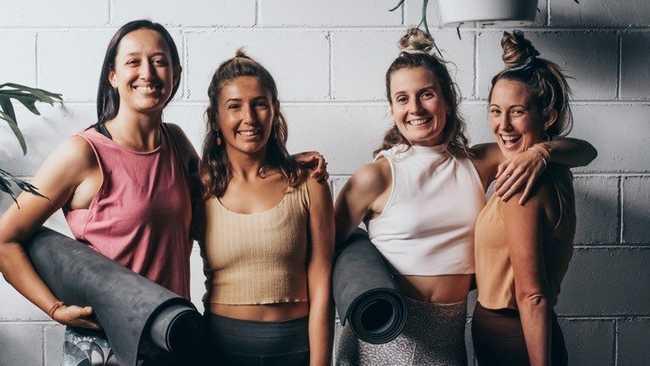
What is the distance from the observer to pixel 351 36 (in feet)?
8.74

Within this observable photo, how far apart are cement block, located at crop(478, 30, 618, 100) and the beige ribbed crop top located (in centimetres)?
73

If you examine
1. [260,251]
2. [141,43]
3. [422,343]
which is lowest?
[422,343]

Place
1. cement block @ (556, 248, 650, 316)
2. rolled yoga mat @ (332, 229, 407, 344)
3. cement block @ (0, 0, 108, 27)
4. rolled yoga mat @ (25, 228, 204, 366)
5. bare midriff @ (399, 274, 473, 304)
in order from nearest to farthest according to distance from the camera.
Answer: rolled yoga mat @ (25, 228, 204, 366)
rolled yoga mat @ (332, 229, 407, 344)
bare midriff @ (399, 274, 473, 304)
cement block @ (0, 0, 108, 27)
cement block @ (556, 248, 650, 316)

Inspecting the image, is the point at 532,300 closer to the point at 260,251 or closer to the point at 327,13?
the point at 260,251

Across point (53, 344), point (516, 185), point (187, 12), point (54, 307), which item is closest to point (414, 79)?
point (516, 185)

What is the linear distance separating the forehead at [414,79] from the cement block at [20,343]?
1157mm

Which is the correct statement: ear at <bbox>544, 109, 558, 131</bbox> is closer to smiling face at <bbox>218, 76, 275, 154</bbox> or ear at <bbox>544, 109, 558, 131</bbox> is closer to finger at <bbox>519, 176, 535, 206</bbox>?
finger at <bbox>519, 176, 535, 206</bbox>

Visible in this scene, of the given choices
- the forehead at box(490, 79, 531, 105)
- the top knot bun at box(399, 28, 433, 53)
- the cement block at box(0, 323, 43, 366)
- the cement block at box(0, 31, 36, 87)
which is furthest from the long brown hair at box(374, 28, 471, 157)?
the cement block at box(0, 323, 43, 366)

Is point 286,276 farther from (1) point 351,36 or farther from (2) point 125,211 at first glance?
(1) point 351,36

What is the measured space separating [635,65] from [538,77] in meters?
0.56

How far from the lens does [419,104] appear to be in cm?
227

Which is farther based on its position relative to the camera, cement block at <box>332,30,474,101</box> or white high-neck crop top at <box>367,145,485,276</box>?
cement block at <box>332,30,474,101</box>

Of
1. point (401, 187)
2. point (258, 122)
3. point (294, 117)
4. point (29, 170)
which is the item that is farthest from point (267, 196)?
point (29, 170)

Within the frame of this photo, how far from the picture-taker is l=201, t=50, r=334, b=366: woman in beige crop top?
219 centimetres
